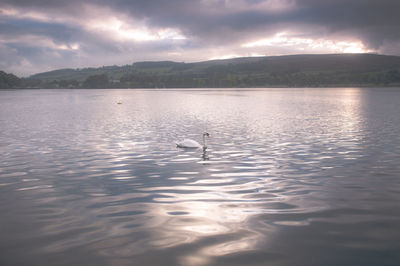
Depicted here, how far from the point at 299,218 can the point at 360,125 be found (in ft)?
80.6

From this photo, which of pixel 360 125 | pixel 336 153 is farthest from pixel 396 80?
pixel 336 153

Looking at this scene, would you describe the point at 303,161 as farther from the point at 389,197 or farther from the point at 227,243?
the point at 227,243

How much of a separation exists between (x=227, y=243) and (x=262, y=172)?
652 cm

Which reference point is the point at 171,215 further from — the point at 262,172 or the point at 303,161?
the point at 303,161

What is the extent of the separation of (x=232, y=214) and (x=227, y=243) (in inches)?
64.7

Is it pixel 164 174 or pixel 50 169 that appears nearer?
pixel 164 174

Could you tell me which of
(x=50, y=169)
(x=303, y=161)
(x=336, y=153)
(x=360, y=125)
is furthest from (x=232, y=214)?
(x=360, y=125)

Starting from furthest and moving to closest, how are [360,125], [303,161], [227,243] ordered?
[360,125] < [303,161] < [227,243]

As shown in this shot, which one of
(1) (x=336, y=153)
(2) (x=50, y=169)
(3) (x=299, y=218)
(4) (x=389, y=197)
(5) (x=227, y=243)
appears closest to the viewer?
(5) (x=227, y=243)

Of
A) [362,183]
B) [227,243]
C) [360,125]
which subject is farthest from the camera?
[360,125]

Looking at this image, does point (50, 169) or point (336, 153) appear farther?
point (336, 153)

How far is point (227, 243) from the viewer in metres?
7.38

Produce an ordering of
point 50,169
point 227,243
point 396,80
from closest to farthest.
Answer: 1. point 227,243
2. point 50,169
3. point 396,80

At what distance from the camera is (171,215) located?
8.95 meters
